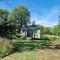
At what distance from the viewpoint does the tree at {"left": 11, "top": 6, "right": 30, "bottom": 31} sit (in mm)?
60812

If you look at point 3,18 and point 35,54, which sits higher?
point 3,18

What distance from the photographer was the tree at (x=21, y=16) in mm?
60812

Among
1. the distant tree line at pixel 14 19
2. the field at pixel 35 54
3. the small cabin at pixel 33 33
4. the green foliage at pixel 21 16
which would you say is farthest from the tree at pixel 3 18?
the field at pixel 35 54

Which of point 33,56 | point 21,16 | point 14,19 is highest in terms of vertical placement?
point 21,16

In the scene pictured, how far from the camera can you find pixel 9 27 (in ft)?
166

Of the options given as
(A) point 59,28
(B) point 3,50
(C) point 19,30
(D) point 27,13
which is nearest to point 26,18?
(D) point 27,13

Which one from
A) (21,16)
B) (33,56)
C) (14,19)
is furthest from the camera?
(21,16)

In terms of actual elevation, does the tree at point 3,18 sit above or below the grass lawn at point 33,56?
above

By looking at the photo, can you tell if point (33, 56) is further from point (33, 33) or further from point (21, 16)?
point (21, 16)

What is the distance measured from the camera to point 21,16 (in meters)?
63.2

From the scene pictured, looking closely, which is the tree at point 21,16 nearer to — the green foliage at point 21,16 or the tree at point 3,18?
the green foliage at point 21,16

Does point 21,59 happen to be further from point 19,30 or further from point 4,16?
point 19,30

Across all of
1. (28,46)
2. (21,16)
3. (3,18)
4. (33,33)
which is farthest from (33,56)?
(21,16)

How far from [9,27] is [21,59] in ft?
129
